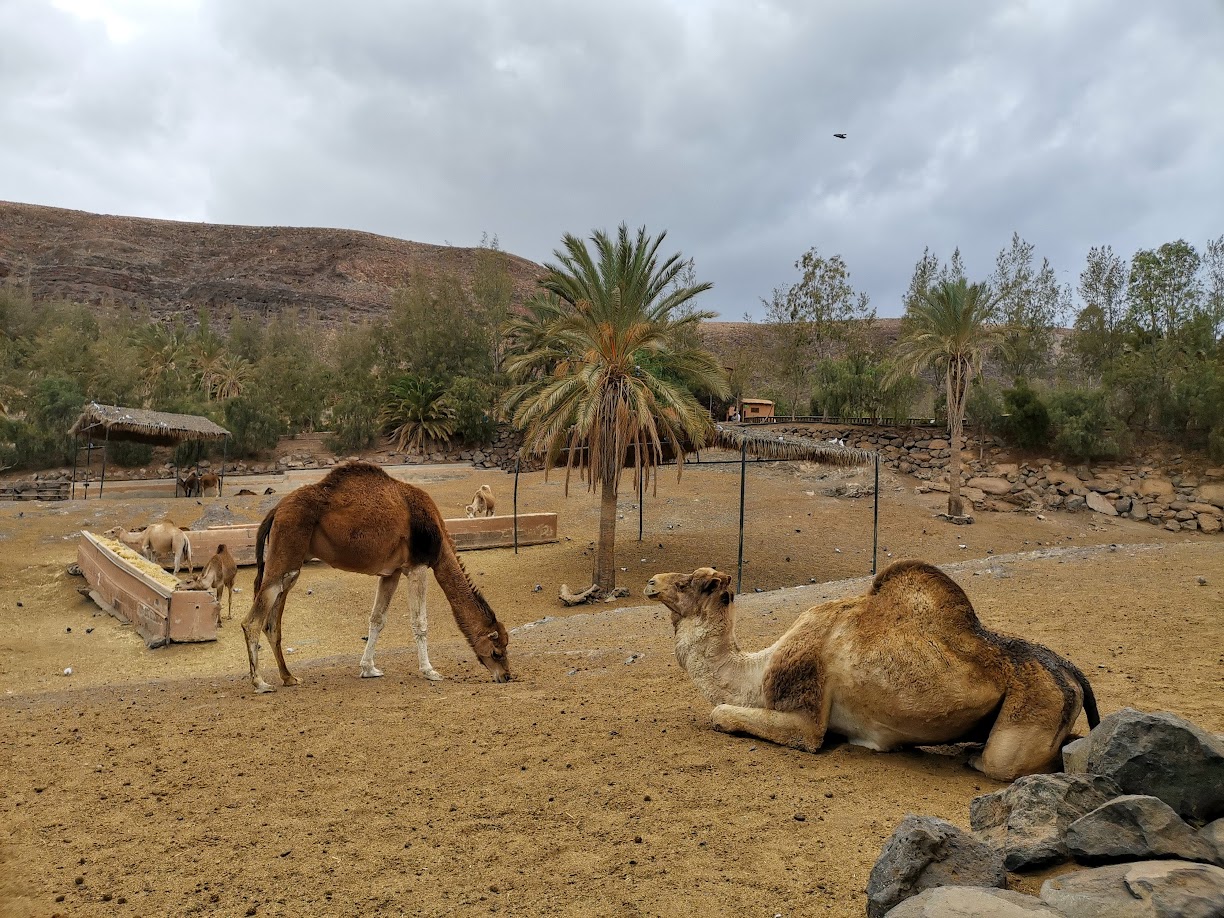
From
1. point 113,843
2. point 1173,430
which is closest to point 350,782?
point 113,843

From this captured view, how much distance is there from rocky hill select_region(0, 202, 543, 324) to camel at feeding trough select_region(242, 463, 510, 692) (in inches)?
3347

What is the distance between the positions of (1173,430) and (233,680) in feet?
105

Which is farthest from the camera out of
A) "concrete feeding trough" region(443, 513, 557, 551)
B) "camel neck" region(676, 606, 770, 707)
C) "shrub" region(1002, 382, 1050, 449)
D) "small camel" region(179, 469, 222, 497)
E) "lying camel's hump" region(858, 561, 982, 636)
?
"shrub" region(1002, 382, 1050, 449)

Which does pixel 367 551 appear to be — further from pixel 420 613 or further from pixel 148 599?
pixel 148 599

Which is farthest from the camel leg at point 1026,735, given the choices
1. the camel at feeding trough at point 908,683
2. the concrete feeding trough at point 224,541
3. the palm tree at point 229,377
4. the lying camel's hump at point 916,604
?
the palm tree at point 229,377

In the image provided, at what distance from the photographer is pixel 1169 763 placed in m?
2.96

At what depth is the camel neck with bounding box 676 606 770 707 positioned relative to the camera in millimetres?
5023

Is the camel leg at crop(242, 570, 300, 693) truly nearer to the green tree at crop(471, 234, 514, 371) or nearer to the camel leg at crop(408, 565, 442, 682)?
the camel leg at crop(408, 565, 442, 682)

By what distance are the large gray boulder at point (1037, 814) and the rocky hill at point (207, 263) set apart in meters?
91.2

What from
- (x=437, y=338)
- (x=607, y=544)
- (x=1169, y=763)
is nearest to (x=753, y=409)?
(x=437, y=338)

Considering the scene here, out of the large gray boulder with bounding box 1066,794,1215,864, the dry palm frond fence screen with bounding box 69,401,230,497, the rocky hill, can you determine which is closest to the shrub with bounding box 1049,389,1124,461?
the large gray boulder with bounding box 1066,794,1215,864

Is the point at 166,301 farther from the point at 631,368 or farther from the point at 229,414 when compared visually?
the point at 631,368

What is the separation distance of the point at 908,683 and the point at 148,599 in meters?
11.9

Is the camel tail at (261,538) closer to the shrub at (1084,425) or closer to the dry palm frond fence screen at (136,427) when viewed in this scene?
the dry palm frond fence screen at (136,427)
